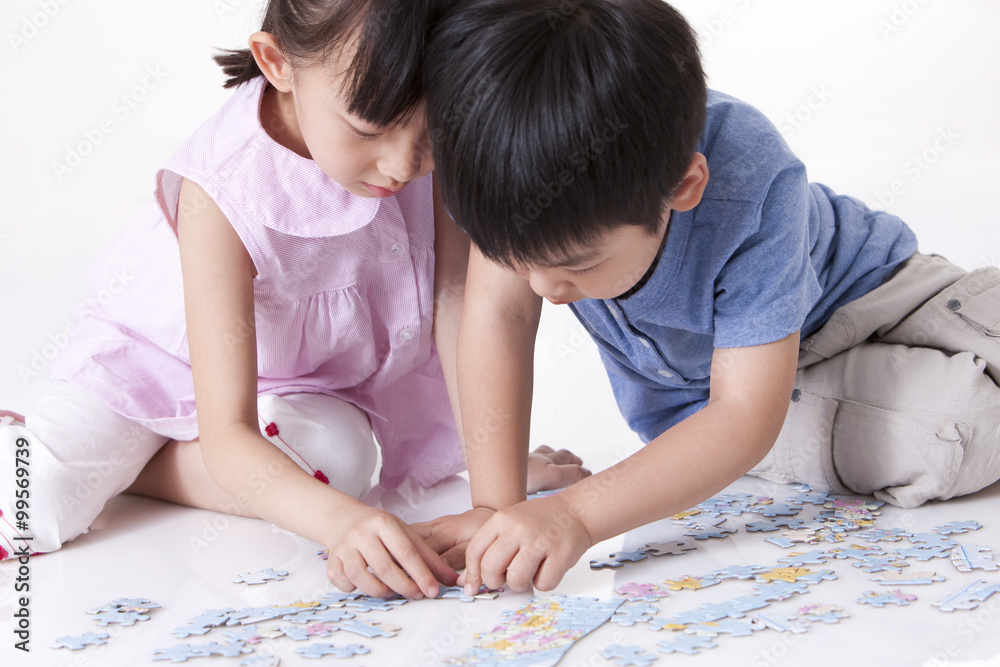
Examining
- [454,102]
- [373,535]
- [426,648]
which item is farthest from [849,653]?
[454,102]

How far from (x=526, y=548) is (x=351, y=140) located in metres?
0.64

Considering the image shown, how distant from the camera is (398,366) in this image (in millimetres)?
1952

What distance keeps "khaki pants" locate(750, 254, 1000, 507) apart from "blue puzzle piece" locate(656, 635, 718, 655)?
70 cm

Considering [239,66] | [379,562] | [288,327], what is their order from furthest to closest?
[288,327] < [239,66] < [379,562]

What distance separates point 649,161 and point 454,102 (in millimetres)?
252

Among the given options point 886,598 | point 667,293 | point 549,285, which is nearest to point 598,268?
point 549,285

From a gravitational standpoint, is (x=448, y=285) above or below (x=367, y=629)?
above

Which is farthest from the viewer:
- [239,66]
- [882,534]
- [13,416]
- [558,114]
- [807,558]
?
[13,416]

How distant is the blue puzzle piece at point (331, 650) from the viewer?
119 cm

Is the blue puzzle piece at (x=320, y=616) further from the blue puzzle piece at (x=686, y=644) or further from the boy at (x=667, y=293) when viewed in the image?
the blue puzzle piece at (x=686, y=644)

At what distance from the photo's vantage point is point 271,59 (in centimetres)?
149

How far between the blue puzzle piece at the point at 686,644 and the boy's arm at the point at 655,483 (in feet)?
0.62

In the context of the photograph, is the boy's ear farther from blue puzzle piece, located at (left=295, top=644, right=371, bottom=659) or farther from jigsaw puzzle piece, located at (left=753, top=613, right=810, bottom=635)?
blue puzzle piece, located at (left=295, top=644, right=371, bottom=659)

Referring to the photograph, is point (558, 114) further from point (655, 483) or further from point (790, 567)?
point (790, 567)
